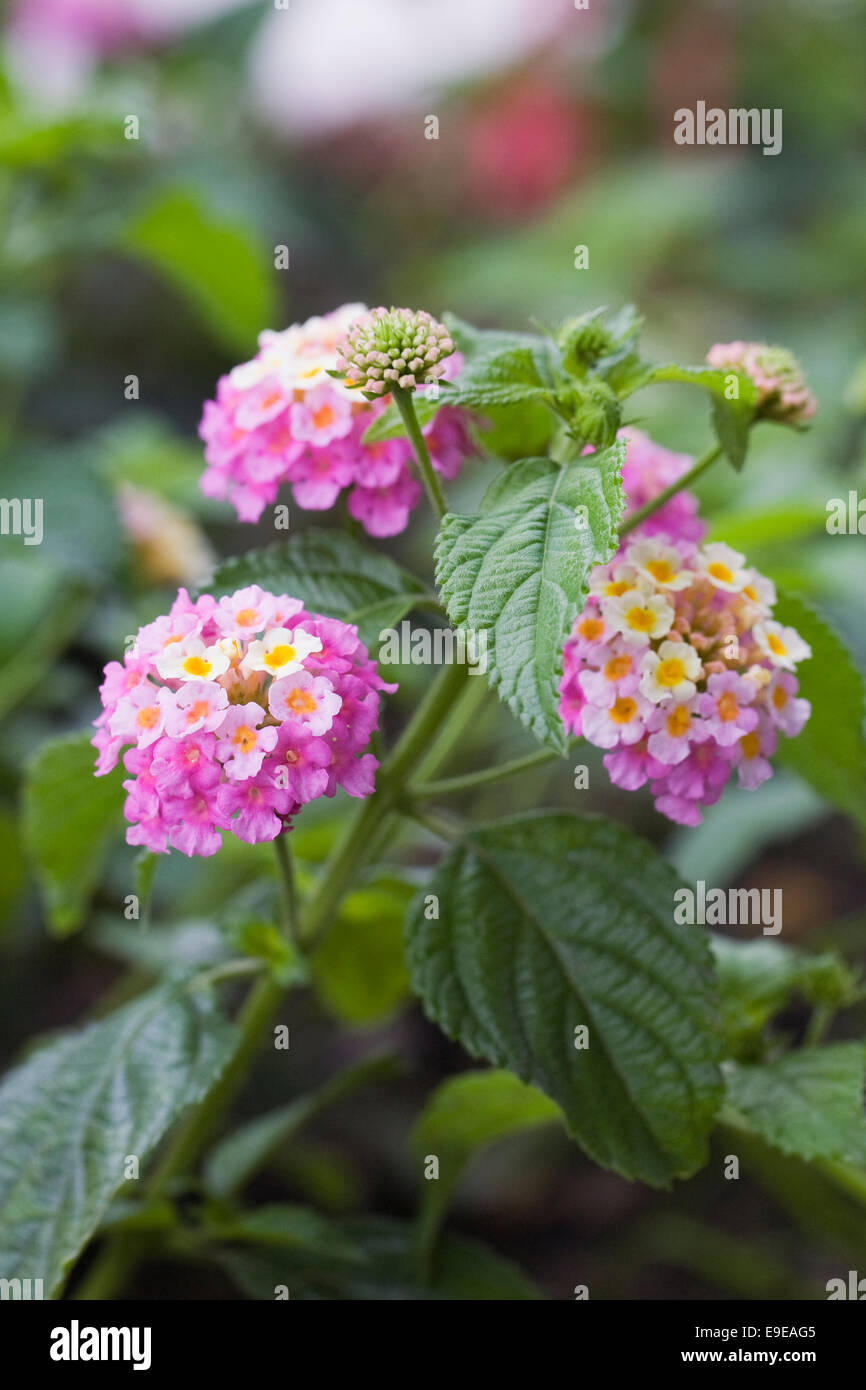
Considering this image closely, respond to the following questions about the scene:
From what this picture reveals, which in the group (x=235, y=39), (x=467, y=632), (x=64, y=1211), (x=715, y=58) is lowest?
(x=64, y=1211)

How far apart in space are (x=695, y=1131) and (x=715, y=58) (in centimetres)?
217

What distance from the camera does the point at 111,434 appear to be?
1.68 m

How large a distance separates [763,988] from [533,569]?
38 centimetres

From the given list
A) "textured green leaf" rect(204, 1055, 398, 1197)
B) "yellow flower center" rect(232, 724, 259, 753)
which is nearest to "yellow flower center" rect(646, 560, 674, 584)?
"yellow flower center" rect(232, 724, 259, 753)

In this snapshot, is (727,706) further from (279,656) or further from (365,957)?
(365,957)

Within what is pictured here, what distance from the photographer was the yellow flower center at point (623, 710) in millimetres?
623

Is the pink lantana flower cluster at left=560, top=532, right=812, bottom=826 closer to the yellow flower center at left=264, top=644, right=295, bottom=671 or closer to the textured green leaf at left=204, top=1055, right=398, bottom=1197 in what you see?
the yellow flower center at left=264, top=644, right=295, bottom=671

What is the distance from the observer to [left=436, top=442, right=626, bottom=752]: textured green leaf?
1.81ft

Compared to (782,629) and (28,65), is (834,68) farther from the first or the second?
(782,629)

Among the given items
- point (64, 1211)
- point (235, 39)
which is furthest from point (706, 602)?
point (235, 39)

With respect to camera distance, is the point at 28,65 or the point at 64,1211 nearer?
the point at 64,1211

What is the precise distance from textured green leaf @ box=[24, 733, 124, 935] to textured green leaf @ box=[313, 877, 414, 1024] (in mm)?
180

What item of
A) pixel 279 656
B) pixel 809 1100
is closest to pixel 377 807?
pixel 279 656

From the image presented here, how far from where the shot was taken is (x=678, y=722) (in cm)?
62
